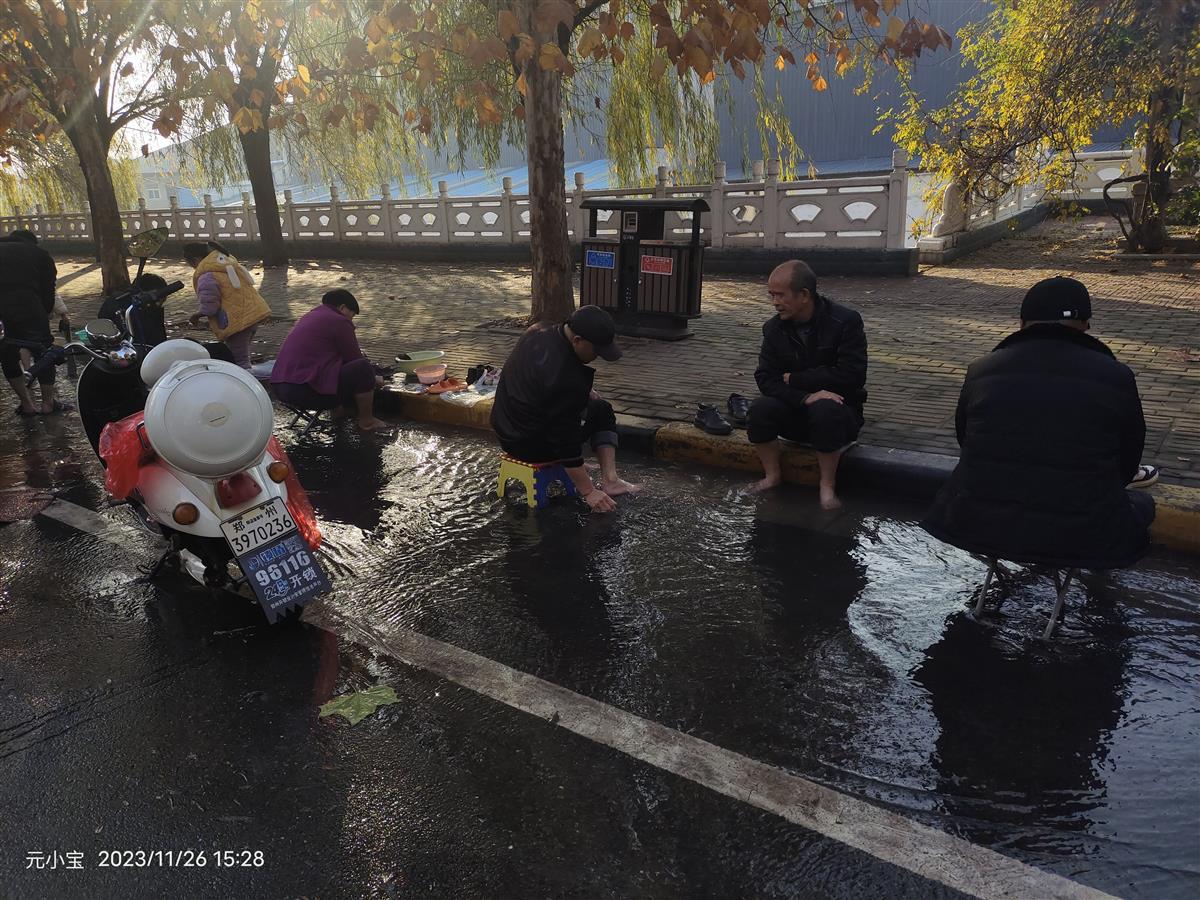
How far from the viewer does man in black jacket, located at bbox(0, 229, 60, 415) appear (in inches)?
278

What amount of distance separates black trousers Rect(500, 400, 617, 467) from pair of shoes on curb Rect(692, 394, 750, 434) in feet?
2.69

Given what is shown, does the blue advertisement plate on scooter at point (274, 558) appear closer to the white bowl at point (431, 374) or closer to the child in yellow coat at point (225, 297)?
the white bowl at point (431, 374)

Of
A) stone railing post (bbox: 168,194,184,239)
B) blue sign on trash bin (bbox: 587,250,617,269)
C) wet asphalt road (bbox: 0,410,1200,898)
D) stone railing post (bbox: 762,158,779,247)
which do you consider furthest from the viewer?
stone railing post (bbox: 168,194,184,239)

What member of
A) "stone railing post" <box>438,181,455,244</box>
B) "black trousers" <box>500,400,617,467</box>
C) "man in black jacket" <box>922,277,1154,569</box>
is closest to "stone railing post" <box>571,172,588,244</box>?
"stone railing post" <box>438,181,455,244</box>

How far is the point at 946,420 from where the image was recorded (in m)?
5.67

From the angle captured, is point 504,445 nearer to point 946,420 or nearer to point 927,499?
point 927,499

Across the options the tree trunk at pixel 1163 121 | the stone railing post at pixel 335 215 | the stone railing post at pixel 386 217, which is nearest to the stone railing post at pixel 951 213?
the tree trunk at pixel 1163 121

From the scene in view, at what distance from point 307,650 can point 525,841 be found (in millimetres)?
1529

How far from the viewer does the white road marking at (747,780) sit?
2180 mm

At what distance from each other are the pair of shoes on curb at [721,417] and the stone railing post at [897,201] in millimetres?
7903

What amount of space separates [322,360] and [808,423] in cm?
369

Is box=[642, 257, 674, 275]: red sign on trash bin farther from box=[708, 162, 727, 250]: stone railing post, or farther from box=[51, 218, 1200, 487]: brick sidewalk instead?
box=[708, 162, 727, 250]: stone railing post

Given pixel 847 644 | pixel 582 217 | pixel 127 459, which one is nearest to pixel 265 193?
pixel 582 217

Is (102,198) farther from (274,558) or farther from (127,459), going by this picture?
(274,558)
